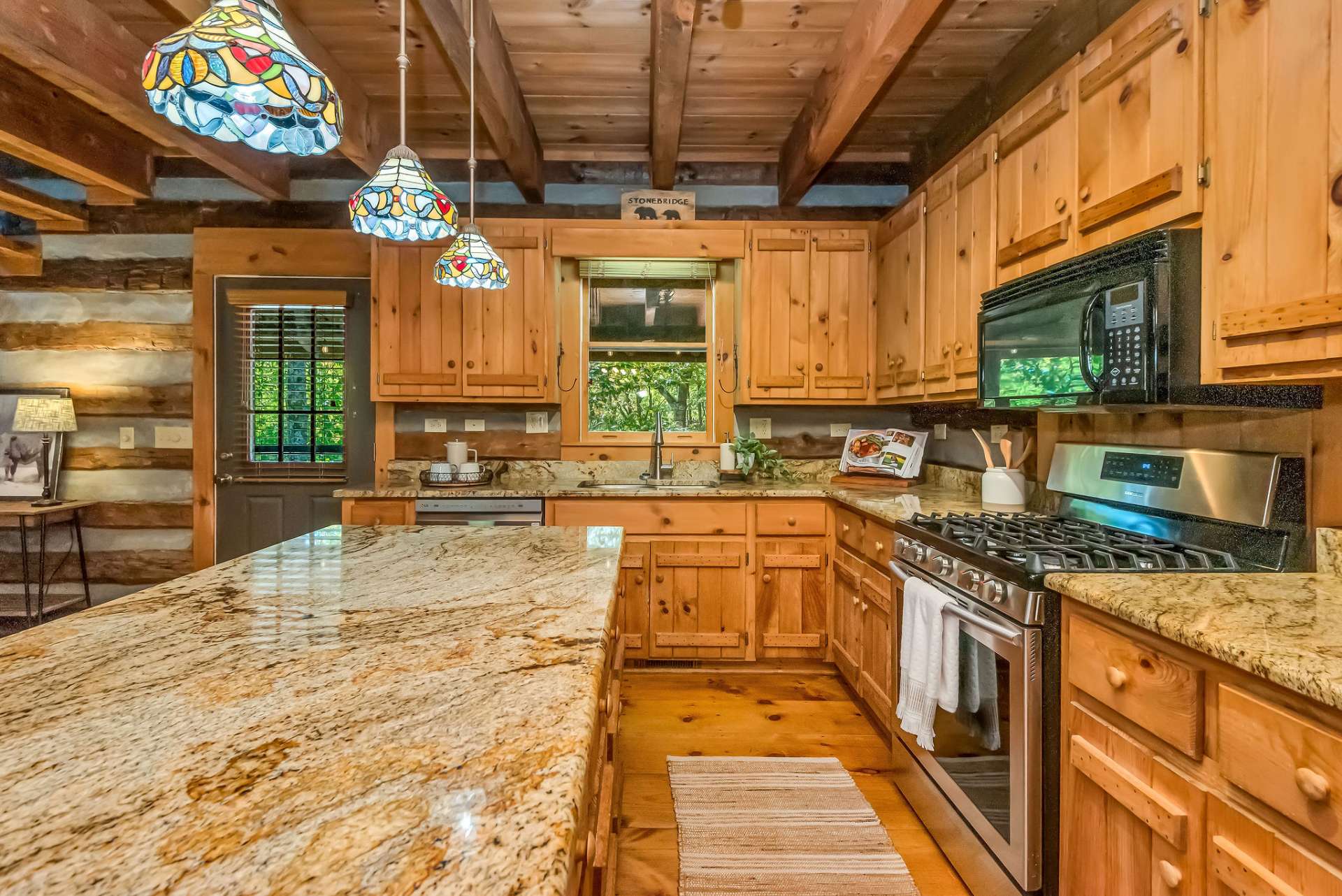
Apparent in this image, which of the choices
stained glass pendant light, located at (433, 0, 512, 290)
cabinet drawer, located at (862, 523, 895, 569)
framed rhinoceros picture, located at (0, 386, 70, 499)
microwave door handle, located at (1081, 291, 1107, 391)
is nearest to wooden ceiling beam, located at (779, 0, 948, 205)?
microwave door handle, located at (1081, 291, 1107, 391)

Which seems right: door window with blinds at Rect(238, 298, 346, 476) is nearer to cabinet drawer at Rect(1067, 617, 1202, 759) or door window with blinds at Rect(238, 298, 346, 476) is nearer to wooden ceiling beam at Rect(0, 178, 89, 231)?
wooden ceiling beam at Rect(0, 178, 89, 231)

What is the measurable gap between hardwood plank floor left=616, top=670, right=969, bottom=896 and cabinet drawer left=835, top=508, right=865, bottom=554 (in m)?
0.69

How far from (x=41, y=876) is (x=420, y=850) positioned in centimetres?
28

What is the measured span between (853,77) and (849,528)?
1.76 m

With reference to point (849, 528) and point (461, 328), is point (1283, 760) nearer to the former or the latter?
point (849, 528)

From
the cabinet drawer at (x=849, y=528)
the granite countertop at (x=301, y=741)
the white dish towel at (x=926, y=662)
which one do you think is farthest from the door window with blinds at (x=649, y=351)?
the granite countertop at (x=301, y=741)

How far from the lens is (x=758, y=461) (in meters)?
3.51

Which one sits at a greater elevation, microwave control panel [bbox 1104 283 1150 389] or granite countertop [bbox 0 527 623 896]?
microwave control panel [bbox 1104 283 1150 389]

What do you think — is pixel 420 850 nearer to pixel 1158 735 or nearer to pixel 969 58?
pixel 1158 735

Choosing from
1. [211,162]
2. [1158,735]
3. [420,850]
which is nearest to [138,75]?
[211,162]

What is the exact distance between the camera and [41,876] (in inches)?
19.5

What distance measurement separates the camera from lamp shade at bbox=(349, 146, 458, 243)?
1.47m

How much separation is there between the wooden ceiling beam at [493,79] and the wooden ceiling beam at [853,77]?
130 centimetres

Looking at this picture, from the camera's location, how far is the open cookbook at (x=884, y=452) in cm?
332
